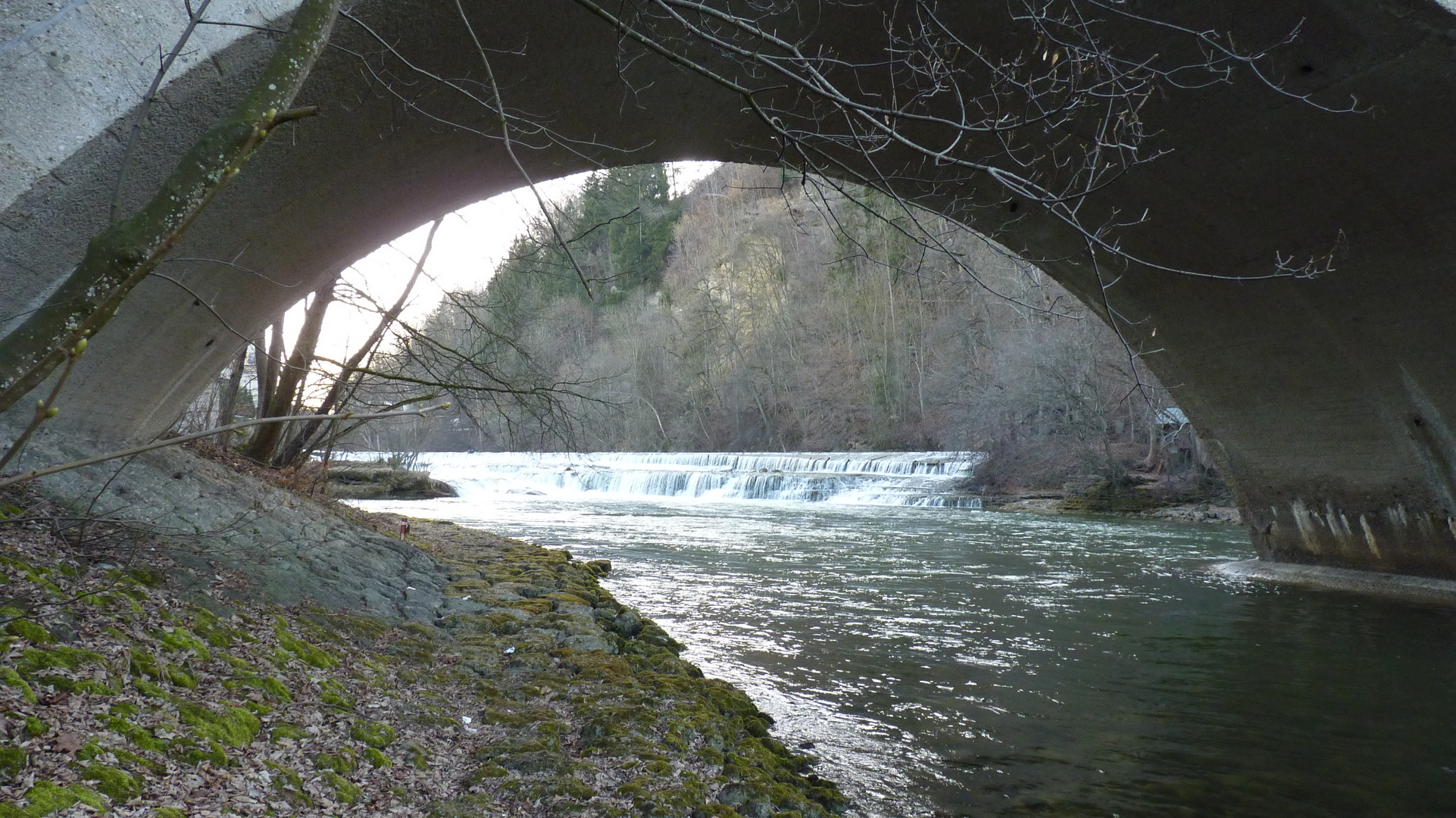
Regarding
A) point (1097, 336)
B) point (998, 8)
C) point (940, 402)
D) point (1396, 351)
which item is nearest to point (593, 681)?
point (998, 8)

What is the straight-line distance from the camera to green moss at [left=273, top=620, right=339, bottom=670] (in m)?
3.40

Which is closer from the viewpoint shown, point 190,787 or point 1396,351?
point 190,787

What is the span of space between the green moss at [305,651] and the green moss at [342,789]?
93 cm

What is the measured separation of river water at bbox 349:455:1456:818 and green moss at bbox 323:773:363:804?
1.90m

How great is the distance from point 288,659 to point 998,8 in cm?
459

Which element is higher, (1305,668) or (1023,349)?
(1023,349)

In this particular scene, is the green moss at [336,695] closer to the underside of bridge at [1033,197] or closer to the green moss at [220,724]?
the green moss at [220,724]

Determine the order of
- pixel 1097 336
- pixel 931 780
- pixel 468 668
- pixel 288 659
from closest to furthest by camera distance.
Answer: pixel 288 659
pixel 931 780
pixel 468 668
pixel 1097 336

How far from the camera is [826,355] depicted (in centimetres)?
3688

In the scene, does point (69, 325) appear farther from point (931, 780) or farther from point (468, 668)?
point (931, 780)

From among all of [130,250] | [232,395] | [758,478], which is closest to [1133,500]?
[758,478]

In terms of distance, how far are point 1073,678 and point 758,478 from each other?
18132 millimetres

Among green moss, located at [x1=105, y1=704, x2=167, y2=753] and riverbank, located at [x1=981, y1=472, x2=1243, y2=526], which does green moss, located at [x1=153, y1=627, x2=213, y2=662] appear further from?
riverbank, located at [x1=981, y1=472, x2=1243, y2=526]

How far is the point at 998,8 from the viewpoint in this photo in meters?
4.77
